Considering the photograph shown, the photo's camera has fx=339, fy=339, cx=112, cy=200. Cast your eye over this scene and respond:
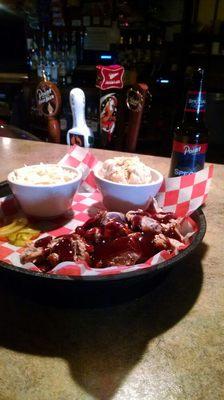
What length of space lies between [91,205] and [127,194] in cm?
16

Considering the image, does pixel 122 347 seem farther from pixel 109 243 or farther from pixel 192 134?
pixel 192 134

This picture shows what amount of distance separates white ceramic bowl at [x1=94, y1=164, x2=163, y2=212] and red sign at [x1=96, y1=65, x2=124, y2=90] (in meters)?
0.50

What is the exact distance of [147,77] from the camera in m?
4.08

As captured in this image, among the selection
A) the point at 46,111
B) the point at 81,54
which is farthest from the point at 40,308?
the point at 81,54

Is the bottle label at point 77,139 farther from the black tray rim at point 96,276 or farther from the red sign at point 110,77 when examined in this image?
the black tray rim at point 96,276

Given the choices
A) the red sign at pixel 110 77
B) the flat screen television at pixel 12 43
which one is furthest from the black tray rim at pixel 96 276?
the flat screen television at pixel 12 43

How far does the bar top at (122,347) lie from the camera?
47 centimetres

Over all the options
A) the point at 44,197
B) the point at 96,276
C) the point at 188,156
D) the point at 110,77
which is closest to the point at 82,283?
the point at 96,276

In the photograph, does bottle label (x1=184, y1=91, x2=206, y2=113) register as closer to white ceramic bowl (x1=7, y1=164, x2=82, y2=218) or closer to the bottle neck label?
the bottle neck label

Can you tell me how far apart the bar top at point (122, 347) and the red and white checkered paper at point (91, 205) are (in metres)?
0.09

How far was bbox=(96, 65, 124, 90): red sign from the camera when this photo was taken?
1.22 meters

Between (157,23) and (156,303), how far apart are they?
4243 mm

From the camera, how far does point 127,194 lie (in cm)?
84

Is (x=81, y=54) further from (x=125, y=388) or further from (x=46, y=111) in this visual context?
(x=125, y=388)
